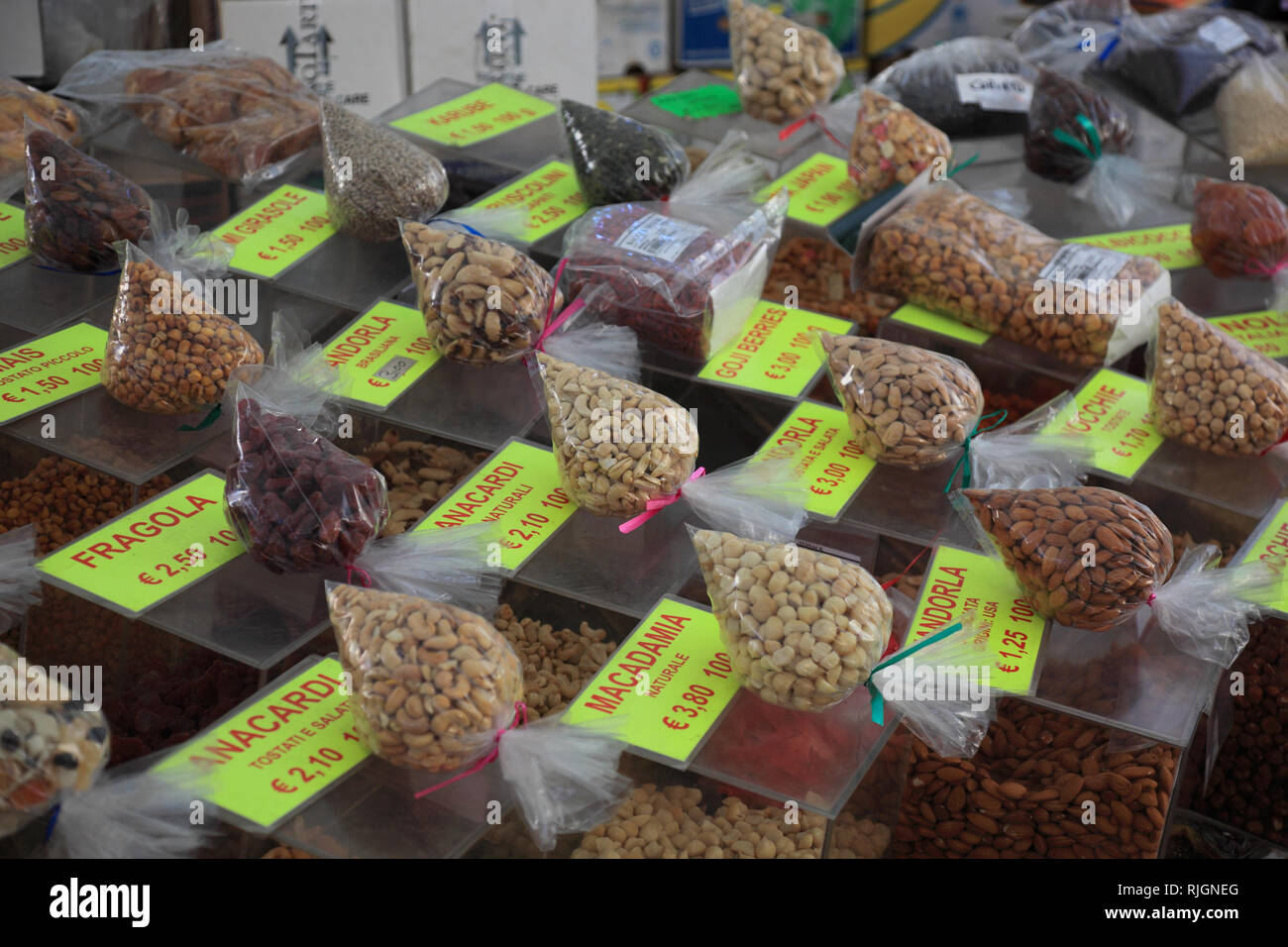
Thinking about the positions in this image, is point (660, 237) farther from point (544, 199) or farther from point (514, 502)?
point (514, 502)

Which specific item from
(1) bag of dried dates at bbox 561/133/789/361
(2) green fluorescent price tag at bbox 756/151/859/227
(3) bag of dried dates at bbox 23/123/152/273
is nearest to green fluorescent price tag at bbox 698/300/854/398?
(1) bag of dried dates at bbox 561/133/789/361

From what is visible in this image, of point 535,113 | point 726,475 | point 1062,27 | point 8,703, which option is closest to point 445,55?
point 535,113

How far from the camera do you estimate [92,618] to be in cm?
111

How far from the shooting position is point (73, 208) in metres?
1.46

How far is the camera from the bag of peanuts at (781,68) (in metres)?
1.91

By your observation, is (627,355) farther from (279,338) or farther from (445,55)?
(445,55)

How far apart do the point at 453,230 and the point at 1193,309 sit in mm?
979

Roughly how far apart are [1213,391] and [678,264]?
0.61 meters

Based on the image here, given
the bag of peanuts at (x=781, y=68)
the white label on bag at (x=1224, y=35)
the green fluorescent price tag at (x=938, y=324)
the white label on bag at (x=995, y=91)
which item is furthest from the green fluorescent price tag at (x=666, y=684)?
the white label on bag at (x=1224, y=35)

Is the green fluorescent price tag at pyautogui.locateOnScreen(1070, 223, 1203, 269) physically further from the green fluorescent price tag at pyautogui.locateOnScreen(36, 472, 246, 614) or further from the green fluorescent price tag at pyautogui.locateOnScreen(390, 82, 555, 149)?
the green fluorescent price tag at pyautogui.locateOnScreen(36, 472, 246, 614)

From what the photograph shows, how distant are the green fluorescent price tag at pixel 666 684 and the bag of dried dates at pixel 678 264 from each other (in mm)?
415

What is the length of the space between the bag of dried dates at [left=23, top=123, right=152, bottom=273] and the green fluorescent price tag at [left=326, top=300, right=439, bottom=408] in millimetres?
278

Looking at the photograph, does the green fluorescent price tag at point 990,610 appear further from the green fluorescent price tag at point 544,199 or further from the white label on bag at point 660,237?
the green fluorescent price tag at point 544,199

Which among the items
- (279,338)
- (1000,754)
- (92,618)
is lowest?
(1000,754)
